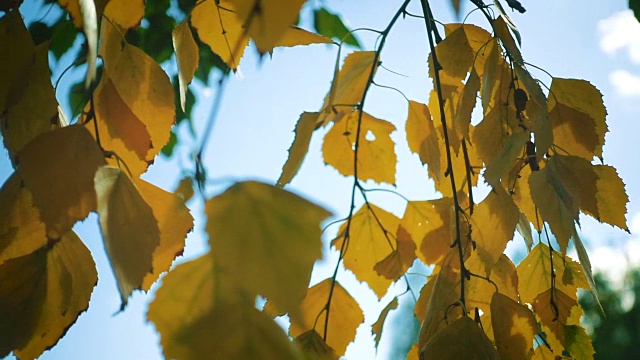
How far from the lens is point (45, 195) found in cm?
27

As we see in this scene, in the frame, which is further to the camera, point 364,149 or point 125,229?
point 364,149

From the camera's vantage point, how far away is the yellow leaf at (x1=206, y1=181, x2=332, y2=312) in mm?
177

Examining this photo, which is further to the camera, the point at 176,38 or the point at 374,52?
the point at 374,52

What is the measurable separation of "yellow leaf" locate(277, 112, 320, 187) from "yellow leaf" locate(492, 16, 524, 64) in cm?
14

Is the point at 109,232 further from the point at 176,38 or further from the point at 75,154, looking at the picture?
the point at 176,38

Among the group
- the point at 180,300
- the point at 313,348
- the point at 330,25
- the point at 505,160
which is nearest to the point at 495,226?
the point at 505,160

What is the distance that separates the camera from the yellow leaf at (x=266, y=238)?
18cm

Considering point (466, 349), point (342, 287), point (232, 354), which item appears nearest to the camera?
point (232, 354)

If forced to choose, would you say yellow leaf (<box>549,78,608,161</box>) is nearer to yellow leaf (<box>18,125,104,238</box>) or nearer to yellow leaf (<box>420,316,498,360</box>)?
yellow leaf (<box>420,316,498,360</box>)

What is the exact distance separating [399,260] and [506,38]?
0.19m

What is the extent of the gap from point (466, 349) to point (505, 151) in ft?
0.42

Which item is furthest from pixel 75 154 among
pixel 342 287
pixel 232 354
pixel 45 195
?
pixel 342 287

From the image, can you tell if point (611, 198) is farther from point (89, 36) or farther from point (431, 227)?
point (89, 36)

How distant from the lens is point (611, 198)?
1.47 ft
